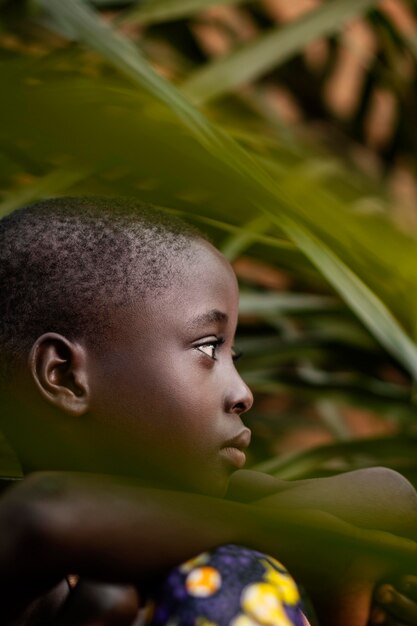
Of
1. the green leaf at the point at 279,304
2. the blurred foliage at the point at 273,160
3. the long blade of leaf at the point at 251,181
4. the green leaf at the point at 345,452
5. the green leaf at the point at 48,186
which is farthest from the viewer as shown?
the green leaf at the point at 279,304

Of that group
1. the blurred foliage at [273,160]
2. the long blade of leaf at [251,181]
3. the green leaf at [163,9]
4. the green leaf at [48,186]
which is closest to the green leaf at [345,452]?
the blurred foliage at [273,160]

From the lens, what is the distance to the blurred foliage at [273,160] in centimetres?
33

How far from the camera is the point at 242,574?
1.21 ft

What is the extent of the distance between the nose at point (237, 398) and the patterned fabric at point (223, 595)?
0.07 meters

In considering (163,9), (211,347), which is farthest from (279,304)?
(211,347)

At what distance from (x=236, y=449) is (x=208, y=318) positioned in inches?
2.2

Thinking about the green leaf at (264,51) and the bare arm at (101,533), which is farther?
the green leaf at (264,51)

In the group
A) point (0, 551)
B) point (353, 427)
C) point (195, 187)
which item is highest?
point (353, 427)

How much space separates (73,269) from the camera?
0.43 m

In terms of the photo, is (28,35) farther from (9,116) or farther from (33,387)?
(9,116)

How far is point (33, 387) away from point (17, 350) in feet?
0.06

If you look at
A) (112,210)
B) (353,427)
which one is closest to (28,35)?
(112,210)

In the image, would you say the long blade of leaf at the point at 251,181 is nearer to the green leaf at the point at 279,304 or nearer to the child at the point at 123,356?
the child at the point at 123,356

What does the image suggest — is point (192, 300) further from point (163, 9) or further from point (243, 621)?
point (163, 9)
